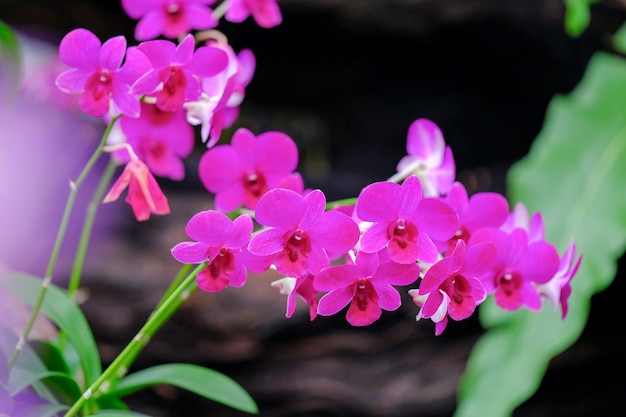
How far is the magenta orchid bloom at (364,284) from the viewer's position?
15.4 inches

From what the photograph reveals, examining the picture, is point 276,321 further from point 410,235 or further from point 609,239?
point 410,235

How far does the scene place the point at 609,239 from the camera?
41.6 inches

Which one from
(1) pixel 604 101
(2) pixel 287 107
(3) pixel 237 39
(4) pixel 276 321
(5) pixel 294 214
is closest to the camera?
(5) pixel 294 214

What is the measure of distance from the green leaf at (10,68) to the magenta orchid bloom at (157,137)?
0.17m

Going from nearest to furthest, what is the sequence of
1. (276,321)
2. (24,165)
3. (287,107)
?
1. (24,165)
2. (276,321)
3. (287,107)

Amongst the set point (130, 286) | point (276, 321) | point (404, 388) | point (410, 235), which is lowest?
point (410, 235)

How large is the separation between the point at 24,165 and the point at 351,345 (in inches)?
30.5

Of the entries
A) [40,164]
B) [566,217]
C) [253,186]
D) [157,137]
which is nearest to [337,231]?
[253,186]

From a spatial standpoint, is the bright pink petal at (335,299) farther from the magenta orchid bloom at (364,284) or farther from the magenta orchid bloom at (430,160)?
the magenta orchid bloom at (430,160)

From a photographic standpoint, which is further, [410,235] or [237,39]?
[237,39]

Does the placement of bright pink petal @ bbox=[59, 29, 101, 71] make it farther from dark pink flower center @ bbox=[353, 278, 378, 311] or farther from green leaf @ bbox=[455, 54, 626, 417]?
green leaf @ bbox=[455, 54, 626, 417]

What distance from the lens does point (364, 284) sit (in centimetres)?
41

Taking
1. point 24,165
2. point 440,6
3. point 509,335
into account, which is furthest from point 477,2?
point 24,165

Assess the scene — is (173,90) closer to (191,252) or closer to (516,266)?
(191,252)
